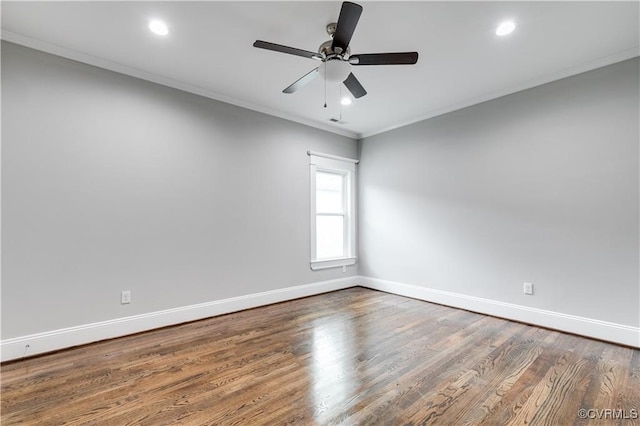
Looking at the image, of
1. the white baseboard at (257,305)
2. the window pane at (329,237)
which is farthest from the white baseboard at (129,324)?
the window pane at (329,237)

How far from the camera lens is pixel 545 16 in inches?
87.4

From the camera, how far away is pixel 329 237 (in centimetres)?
497

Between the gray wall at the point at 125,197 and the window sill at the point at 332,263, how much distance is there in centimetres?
47

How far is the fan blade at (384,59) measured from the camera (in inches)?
83.2

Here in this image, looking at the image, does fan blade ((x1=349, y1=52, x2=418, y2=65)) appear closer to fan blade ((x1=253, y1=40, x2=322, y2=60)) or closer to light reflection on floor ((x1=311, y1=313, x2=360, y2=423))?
fan blade ((x1=253, y1=40, x2=322, y2=60))

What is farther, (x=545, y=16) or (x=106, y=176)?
(x=106, y=176)

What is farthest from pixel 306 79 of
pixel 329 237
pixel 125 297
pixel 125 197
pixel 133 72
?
pixel 329 237

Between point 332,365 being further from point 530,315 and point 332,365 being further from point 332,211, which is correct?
point 332,211

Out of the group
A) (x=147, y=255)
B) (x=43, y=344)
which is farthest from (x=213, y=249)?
(x=43, y=344)

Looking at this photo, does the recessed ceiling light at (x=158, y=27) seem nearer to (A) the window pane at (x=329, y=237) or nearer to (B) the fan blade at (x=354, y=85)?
(B) the fan blade at (x=354, y=85)

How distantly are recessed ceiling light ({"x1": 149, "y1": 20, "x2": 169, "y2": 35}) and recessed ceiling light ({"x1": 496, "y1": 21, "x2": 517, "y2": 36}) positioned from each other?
273cm

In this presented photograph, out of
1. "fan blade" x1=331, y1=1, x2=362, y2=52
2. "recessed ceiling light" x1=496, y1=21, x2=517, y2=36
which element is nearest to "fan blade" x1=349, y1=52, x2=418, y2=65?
"fan blade" x1=331, y1=1, x2=362, y2=52

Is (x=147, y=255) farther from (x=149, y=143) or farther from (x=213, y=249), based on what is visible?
(x=149, y=143)

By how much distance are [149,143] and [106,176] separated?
1.78 ft
